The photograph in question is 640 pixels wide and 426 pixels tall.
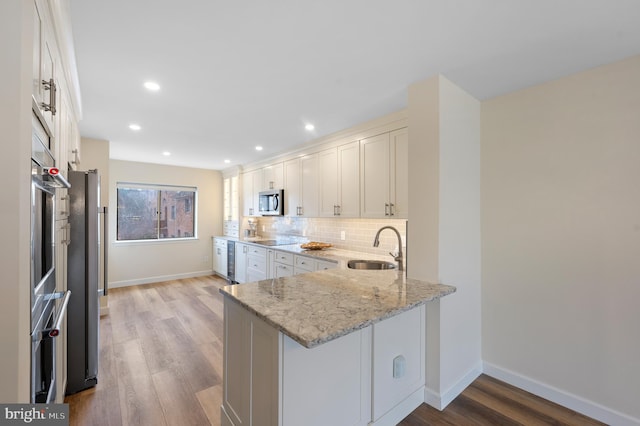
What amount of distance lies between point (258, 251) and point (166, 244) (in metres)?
2.52

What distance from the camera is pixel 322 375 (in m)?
1.48

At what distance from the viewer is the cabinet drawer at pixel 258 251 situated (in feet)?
14.3

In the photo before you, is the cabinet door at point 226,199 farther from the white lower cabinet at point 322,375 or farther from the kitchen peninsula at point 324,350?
the white lower cabinet at point 322,375

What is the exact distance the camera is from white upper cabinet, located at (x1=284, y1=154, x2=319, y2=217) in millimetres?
3930

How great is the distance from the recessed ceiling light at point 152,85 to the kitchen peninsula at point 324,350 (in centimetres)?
178

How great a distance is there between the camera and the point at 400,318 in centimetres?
191

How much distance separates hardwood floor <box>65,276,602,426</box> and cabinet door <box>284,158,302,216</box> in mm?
1906

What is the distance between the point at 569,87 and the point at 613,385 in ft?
6.98

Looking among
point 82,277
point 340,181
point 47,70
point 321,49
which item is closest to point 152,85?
point 47,70

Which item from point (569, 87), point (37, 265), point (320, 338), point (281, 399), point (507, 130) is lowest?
point (281, 399)

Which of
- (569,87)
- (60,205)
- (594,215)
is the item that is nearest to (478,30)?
(569,87)

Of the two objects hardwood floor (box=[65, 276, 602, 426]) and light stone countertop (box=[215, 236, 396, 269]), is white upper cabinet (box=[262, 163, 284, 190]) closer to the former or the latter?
light stone countertop (box=[215, 236, 396, 269])

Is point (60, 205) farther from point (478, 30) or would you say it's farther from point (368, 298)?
point (478, 30)

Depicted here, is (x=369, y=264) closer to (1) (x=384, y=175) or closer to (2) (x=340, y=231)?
(1) (x=384, y=175)
